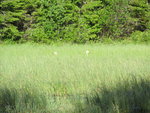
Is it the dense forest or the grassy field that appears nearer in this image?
the grassy field

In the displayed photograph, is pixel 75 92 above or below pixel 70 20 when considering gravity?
above

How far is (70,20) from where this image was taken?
17.0 m

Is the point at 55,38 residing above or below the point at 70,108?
below

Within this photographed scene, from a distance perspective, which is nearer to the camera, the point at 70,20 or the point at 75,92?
the point at 75,92

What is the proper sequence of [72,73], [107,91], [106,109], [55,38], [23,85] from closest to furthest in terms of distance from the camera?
[106,109] < [107,91] < [23,85] < [72,73] < [55,38]

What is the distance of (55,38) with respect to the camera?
16.4 meters

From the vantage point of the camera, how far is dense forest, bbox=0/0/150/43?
16.4 m

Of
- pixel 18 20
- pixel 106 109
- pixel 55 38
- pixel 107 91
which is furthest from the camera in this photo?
pixel 18 20

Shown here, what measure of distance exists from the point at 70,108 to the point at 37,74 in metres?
2.52

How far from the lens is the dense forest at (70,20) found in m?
16.4

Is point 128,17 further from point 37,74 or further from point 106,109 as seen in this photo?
point 106,109

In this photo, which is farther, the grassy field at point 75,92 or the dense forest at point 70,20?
the dense forest at point 70,20

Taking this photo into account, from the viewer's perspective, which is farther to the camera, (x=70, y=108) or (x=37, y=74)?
(x=37, y=74)

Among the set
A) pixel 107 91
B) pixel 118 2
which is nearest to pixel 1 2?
pixel 118 2
